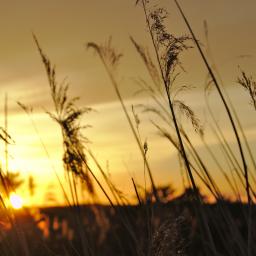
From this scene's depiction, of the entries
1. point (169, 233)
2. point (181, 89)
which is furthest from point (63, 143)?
point (169, 233)

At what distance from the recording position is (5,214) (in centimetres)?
293

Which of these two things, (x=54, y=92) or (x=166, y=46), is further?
(x=54, y=92)

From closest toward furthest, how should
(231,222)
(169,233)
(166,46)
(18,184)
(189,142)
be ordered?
(169,233) < (166,46) < (231,222) < (189,142) < (18,184)

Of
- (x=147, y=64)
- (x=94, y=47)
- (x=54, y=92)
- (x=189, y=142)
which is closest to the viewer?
(x=189, y=142)

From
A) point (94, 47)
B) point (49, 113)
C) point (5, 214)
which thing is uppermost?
point (94, 47)

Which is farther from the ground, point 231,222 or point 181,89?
point 181,89

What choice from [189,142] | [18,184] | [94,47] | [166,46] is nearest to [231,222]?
[189,142]

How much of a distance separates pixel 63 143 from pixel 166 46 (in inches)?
41.1

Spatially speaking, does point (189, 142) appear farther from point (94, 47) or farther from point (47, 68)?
point (94, 47)

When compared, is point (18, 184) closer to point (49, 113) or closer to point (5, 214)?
point (49, 113)

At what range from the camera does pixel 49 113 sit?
3.68 metres

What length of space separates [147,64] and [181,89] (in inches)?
51.8

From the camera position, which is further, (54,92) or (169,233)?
(54,92)

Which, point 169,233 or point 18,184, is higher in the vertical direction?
point 18,184
